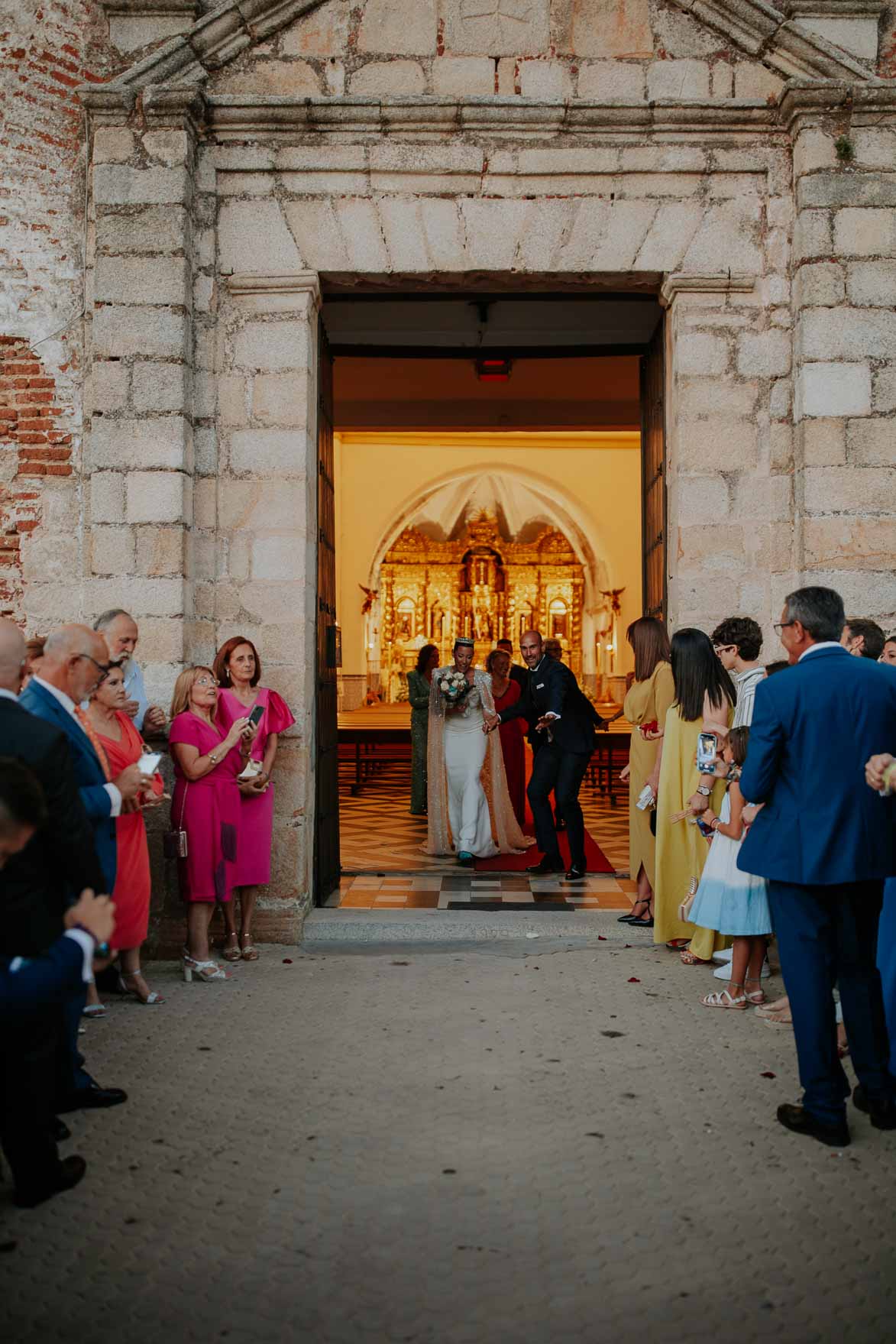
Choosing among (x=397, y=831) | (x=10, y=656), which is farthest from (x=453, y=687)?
(x=10, y=656)

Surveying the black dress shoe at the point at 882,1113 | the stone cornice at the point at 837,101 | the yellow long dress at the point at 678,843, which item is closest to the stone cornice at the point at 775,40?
the stone cornice at the point at 837,101

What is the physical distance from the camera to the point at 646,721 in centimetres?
650

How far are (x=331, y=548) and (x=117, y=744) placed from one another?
3.04 meters

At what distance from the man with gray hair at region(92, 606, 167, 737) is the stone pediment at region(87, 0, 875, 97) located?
2.97 metres

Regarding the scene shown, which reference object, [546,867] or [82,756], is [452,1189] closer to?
[82,756]

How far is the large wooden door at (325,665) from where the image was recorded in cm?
668

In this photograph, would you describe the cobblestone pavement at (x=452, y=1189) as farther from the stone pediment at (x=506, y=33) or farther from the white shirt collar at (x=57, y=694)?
the stone pediment at (x=506, y=33)

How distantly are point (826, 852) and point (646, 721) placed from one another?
3043mm

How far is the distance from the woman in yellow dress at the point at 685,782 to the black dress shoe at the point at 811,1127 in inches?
68.6

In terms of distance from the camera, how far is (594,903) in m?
6.89

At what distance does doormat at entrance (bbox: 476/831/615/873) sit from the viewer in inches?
324

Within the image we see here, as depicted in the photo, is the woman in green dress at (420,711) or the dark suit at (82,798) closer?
the dark suit at (82,798)

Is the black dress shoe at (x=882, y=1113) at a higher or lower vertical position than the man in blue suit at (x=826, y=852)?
lower

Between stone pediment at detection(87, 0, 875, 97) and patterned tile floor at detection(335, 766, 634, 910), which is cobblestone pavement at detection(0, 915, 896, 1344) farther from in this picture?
stone pediment at detection(87, 0, 875, 97)
